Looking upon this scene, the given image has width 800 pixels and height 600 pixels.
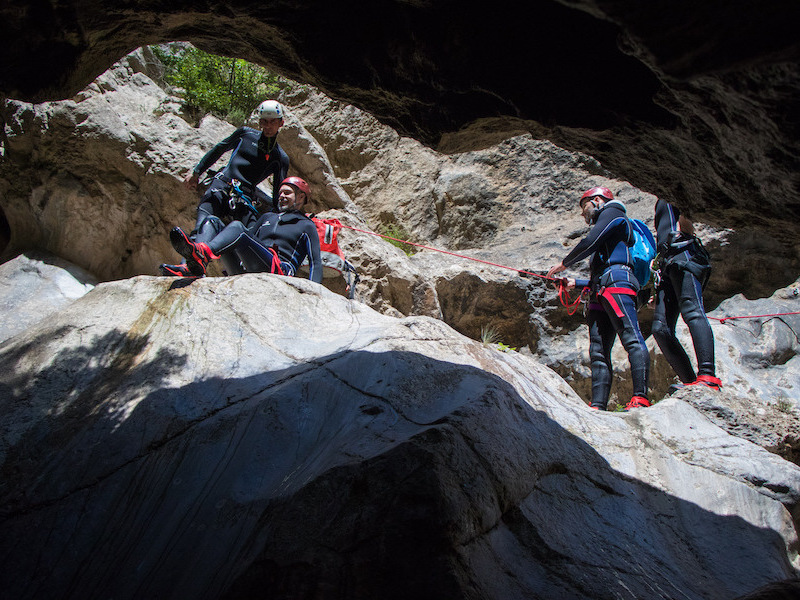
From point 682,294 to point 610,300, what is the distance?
680 millimetres

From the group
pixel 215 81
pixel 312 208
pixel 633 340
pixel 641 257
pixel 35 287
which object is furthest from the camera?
pixel 215 81

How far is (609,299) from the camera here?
6.05m

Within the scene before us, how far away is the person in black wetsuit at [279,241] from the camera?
6.03 metres

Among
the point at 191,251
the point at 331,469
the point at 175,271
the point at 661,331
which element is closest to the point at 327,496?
the point at 331,469

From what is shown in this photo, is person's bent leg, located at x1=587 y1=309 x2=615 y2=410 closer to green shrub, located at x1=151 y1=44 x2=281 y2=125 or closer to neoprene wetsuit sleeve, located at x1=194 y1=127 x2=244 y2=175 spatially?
neoprene wetsuit sleeve, located at x1=194 y1=127 x2=244 y2=175

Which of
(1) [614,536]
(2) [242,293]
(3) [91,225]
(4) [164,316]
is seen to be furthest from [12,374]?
(3) [91,225]

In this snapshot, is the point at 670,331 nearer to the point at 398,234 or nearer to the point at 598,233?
the point at 598,233

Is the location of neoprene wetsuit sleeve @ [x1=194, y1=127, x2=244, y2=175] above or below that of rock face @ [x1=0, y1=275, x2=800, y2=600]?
above

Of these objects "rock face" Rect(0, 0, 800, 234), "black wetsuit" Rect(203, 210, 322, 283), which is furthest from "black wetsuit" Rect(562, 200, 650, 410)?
"black wetsuit" Rect(203, 210, 322, 283)

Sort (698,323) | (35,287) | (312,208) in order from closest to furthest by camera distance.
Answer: (698,323)
(35,287)
(312,208)

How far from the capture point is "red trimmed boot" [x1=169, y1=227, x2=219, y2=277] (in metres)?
5.00

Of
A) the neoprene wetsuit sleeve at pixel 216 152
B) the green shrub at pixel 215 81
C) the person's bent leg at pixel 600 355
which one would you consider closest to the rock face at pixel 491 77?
the person's bent leg at pixel 600 355

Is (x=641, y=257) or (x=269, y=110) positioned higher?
(x=269, y=110)

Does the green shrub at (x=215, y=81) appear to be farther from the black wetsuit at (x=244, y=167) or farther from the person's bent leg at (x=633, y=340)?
the person's bent leg at (x=633, y=340)
